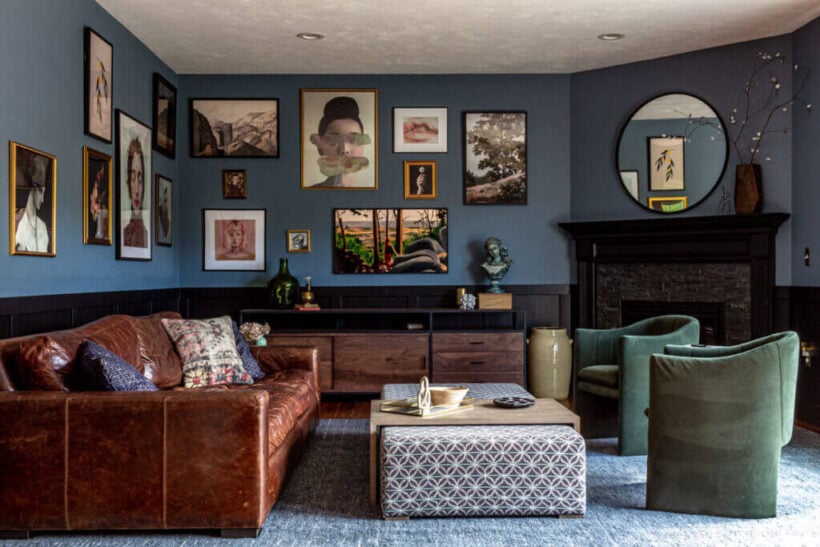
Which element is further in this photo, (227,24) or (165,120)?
(165,120)

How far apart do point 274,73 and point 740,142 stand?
3955 millimetres

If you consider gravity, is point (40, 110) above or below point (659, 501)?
above

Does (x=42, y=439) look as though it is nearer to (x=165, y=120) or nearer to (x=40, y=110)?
(x=40, y=110)

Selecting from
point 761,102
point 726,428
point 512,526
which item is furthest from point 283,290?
point 761,102

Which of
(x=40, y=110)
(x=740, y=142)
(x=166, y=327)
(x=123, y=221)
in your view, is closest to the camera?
(x=40, y=110)

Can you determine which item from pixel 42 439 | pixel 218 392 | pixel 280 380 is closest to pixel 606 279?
pixel 280 380

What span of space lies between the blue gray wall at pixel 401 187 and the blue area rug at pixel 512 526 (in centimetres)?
304

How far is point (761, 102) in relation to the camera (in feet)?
18.5

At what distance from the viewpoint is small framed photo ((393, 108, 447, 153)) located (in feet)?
21.7

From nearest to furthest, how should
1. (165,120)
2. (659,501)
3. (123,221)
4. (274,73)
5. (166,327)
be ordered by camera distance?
(659,501) → (166,327) → (123,221) → (165,120) → (274,73)

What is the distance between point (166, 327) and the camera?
4453mm

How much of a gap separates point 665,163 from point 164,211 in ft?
13.8

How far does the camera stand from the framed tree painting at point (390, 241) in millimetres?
6637

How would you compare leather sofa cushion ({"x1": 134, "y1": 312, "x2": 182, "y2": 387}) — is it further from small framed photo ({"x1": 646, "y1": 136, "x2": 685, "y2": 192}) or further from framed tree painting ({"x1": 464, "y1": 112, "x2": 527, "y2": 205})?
small framed photo ({"x1": 646, "y1": 136, "x2": 685, "y2": 192})
